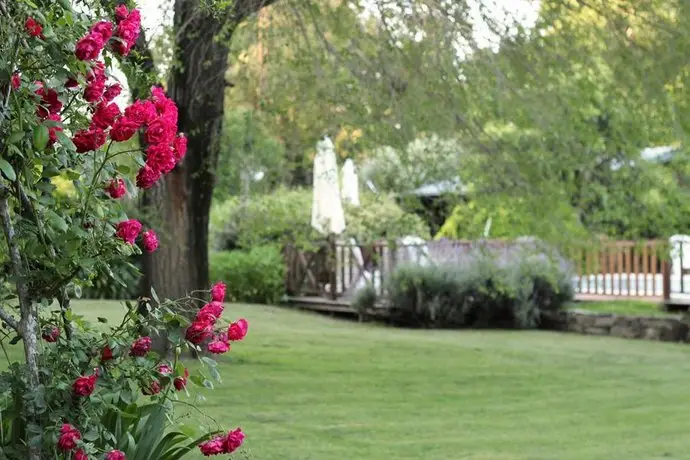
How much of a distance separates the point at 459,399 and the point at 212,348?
6830 mm

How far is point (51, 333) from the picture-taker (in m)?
3.77

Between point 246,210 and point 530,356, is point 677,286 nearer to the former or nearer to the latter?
point 530,356

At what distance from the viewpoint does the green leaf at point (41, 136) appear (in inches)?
127

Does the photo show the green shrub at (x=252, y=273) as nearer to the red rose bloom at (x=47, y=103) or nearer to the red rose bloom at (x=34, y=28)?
the red rose bloom at (x=47, y=103)

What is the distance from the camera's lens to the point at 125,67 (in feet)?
12.9

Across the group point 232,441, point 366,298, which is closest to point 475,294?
point 366,298

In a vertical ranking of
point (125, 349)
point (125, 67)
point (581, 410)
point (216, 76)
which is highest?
point (216, 76)

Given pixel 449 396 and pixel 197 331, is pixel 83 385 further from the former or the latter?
pixel 449 396

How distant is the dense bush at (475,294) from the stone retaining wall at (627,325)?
1.30 ft

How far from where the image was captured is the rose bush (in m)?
3.38

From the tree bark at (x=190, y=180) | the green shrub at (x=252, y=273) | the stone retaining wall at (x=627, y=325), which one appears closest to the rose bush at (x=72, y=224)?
the tree bark at (x=190, y=180)

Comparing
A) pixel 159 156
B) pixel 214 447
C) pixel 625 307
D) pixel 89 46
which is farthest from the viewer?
pixel 625 307

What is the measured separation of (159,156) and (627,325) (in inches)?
543

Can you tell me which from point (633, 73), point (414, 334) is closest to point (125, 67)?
point (633, 73)
